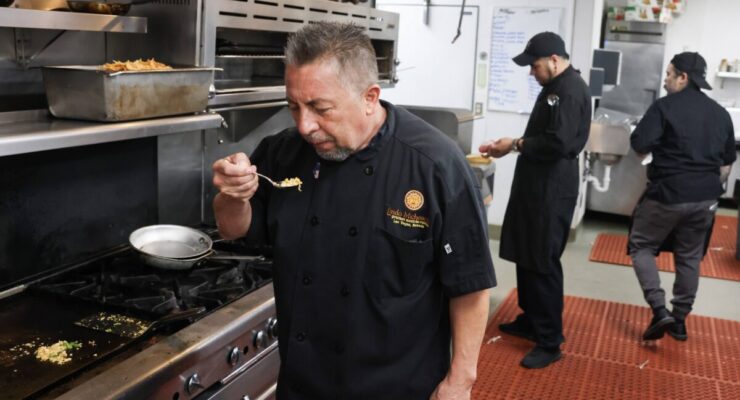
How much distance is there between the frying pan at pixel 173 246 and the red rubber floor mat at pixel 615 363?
1711 millimetres

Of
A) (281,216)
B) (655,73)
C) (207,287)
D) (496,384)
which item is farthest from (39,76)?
(655,73)

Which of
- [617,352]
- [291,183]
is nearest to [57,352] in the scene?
[291,183]

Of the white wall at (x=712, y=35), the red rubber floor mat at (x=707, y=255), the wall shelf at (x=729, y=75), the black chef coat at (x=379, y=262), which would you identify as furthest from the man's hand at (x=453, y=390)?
the wall shelf at (x=729, y=75)

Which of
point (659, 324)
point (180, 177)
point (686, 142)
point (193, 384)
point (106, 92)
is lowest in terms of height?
point (659, 324)

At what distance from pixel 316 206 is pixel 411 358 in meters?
0.45

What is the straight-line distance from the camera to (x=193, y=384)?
2043 mm

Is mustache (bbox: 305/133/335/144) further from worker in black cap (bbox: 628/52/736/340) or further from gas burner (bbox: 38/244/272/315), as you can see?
worker in black cap (bbox: 628/52/736/340)

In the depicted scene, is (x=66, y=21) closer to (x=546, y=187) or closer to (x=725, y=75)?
(x=546, y=187)

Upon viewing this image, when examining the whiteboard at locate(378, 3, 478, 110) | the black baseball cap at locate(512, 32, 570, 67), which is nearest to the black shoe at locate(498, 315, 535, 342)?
the black baseball cap at locate(512, 32, 570, 67)

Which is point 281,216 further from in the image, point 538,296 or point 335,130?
point 538,296

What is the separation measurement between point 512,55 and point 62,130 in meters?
4.72

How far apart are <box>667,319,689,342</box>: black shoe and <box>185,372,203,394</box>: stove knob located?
3.36 meters

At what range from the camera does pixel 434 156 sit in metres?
1.76

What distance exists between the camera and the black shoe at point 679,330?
4445 mm
